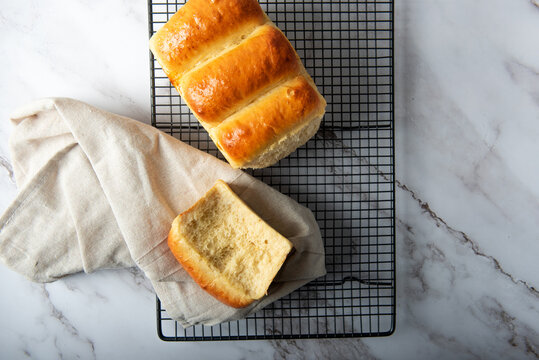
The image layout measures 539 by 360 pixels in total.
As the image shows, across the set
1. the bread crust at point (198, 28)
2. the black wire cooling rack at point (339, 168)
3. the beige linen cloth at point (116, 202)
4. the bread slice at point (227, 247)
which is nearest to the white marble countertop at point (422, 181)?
the black wire cooling rack at point (339, 168)

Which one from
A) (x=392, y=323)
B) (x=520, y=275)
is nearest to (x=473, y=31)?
(x=520, y=275)

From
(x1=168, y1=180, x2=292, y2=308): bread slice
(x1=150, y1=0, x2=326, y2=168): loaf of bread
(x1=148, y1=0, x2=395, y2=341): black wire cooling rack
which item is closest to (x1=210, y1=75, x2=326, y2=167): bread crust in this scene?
(x1=150, y1=0, x2=326, y2=168): loaf of bread

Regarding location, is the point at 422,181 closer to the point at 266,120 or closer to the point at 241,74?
the point at 266,120

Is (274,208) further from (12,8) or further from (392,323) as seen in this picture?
(12,8)

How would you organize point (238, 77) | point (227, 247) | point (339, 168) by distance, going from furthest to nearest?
point (339, 168) → point (227, 247) → point (238, 77)

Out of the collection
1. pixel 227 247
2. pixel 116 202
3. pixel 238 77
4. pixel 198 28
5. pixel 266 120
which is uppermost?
pixel 198 28

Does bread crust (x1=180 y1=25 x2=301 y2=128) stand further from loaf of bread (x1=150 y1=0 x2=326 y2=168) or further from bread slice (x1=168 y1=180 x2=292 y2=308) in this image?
bread slice (x1=168 y1=180 x2=292 y2=308)

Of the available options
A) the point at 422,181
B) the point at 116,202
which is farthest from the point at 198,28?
the point at 422,181
